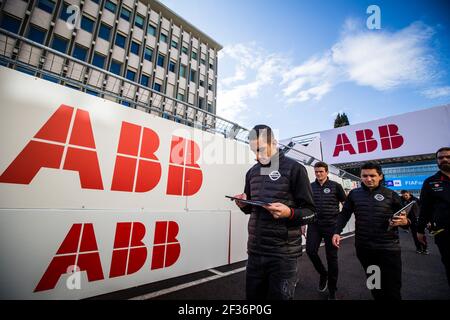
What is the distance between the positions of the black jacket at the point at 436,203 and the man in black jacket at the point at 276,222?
2.21 m

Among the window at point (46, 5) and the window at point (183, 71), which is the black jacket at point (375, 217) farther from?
the window at point (183, 71)

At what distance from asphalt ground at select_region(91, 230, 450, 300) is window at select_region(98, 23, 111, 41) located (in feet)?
72.6

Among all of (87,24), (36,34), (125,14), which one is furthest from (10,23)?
(125,14)

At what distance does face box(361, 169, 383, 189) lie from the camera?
2883mm

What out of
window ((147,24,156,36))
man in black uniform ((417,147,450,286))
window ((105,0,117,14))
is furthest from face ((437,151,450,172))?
window ((147,24,156,36))

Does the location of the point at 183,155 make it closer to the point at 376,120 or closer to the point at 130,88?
the point at 130,88

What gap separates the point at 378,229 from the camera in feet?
8.66

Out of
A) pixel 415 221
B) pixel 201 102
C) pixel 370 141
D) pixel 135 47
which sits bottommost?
pixel 415 221

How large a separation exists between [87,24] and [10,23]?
519cm

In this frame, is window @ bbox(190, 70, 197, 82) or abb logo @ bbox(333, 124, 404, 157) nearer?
abb logo @ bbox(333, 124, 404, 157)

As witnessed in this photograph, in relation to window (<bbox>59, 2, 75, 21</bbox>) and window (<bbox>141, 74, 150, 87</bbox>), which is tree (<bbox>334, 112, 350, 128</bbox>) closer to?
window (<bbox>141, 74, 150, 87</bbox>)

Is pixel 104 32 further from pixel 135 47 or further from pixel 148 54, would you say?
pixel 148 54

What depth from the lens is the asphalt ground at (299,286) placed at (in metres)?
3.14
